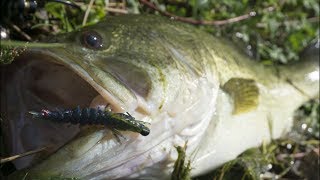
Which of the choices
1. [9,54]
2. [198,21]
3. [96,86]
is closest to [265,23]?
[198,21]

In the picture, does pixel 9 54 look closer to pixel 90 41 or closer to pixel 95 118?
pixel 90 41

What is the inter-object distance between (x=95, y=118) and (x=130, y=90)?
285 mm

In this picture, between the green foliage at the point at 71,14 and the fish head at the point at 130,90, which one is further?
the green foliage at the point at 71,14

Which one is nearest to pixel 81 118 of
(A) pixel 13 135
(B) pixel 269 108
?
(A) pixel 13 135

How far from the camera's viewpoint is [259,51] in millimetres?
5027

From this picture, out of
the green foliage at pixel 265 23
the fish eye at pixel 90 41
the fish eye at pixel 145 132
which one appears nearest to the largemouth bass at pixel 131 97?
the fish eye at pixel 90 41

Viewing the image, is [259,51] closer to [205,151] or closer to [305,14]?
[305,14]

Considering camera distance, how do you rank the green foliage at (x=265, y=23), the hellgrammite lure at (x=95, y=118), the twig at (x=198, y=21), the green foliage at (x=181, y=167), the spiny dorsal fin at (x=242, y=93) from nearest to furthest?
the hellgrammite lure at (x=95, y=118) < the green foliage at (x=181, y=167) < the spiny dorsal fin at (x=242, y=93) < the twig at (x=198, y=21) < the green foliage at (x=265, y=23)

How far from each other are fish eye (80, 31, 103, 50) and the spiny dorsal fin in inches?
43.9

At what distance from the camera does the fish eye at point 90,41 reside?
289 centimetres

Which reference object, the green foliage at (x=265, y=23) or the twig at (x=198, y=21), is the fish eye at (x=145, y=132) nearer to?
the twig at (x=198, y=21)

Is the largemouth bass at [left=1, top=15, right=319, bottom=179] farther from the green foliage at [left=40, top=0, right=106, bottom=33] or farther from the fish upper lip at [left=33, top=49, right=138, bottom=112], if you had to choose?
the green foliage at [left=40, top=0, right=106, bottom=33]

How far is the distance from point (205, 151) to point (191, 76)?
2.09 feet

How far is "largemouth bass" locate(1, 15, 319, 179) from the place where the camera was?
8.70 ft
